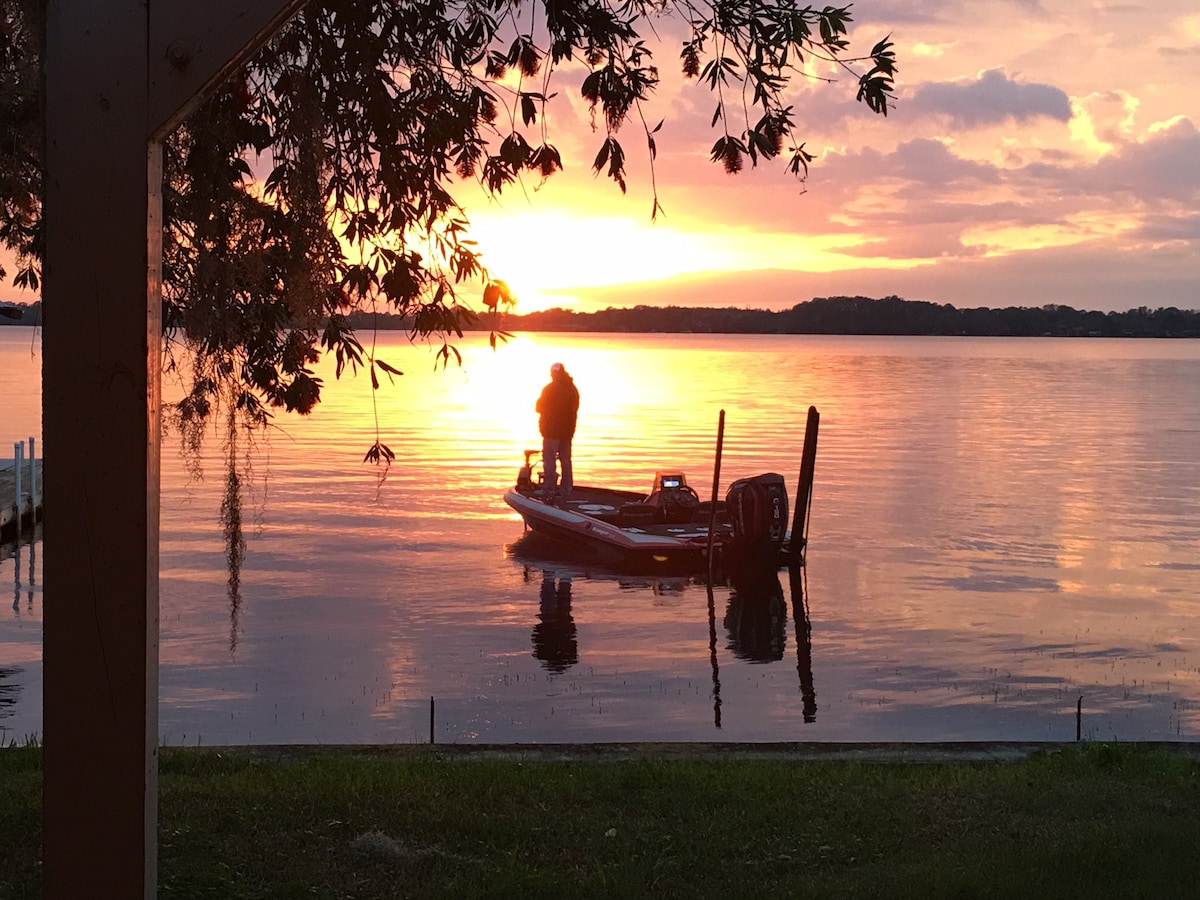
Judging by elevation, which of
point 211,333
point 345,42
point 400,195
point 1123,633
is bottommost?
point 1123,633

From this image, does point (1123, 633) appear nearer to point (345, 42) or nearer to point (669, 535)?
point (669, 535)

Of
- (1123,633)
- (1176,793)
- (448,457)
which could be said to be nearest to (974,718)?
(1123,633)

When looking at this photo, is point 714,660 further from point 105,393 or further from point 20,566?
point 105,393

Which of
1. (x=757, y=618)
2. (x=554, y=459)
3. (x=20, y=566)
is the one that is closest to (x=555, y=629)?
(x=757, y=618)

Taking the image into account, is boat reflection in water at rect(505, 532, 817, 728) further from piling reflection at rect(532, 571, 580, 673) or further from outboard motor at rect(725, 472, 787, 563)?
outboard motor at rect(725, 472, 787, 563)

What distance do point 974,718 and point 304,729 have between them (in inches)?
287

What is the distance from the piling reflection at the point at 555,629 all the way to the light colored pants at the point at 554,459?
2346 millimetres

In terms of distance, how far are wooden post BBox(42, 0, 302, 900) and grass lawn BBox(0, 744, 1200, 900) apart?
2092 mm

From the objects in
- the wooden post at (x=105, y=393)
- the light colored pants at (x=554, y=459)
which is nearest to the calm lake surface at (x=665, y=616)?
the light colored pants at (x=554, y=459)

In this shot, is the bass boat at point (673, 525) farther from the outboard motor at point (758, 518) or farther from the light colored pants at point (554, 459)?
the light colored pants at point (554, 459)

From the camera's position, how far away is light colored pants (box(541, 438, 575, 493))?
2660 cm

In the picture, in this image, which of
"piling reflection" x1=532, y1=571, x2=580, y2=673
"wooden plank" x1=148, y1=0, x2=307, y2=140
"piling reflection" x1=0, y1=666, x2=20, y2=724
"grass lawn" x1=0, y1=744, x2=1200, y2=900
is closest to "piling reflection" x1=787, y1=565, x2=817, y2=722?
"piling reflection" x1=532, y1=571, x2=580, y2=673

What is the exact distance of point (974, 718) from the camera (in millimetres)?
15578

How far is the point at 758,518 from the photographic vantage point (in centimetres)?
2525
